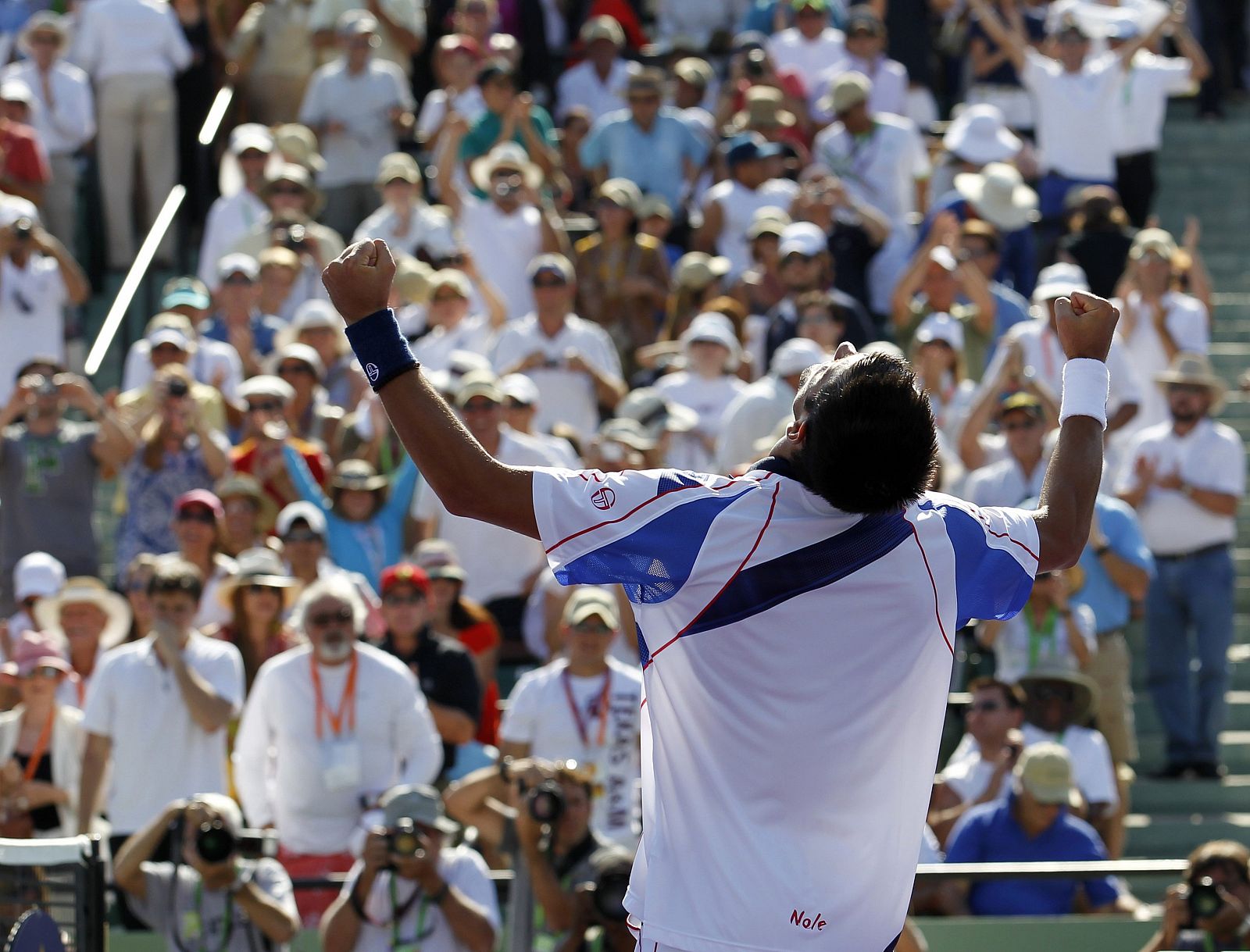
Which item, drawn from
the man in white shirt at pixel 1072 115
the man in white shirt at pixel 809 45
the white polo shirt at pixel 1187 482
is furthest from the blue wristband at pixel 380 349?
the man in white shirt at pixel 809 45

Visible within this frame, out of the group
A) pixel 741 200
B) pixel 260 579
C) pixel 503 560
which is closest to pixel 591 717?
pixel 260 579

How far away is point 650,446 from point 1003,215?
3506 mm

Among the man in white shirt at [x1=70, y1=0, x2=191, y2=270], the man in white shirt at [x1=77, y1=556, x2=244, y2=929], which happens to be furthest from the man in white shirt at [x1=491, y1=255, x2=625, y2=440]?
the man in white shirt at [x1=70, y1=0, x2=191, y2=270]

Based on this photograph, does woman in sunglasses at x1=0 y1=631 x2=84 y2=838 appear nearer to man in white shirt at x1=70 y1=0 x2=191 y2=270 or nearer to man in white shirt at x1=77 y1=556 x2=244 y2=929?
man in white shirt at x1=77 y1=556 x2=244 y2=929

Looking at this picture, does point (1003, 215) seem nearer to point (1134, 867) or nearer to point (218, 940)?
point (1134, 867)

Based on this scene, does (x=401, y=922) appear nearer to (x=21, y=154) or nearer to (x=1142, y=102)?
(x=21, y=154)

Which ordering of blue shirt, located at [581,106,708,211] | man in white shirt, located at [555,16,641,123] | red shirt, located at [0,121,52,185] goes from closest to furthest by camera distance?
red shirt, located at [0,121,52,185], blue shirt, located at [581,106,708,211], man in white shirt, located at [555,16,641,123]

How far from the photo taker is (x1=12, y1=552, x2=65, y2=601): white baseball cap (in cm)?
942

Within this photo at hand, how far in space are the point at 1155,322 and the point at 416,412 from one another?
9.16 m

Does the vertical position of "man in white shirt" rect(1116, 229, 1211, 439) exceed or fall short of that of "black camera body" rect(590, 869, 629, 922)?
it exceeds it

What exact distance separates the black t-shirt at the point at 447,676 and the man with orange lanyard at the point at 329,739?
518 millimetres

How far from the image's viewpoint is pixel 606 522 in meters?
3.15

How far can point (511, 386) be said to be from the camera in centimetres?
1015

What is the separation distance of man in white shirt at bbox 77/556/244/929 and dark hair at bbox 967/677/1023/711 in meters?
2.97
